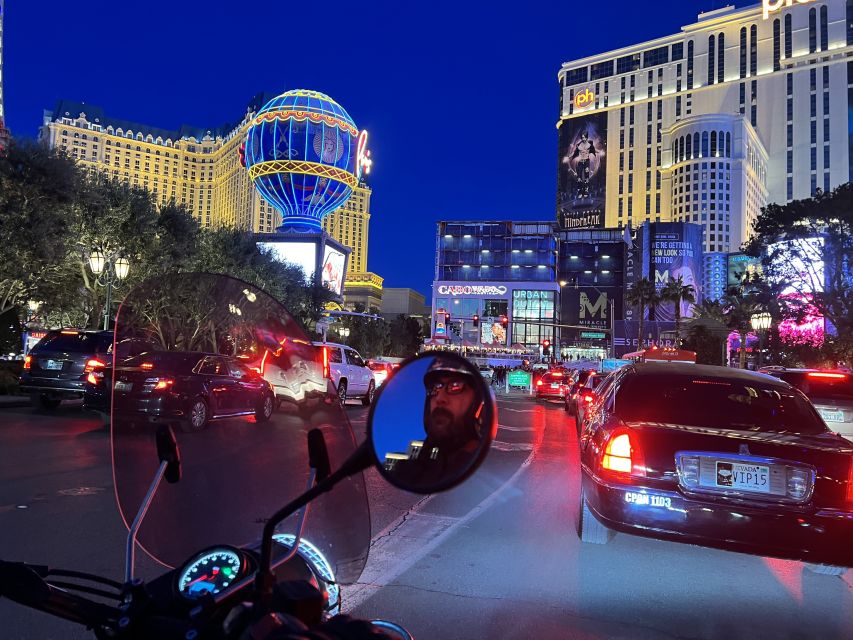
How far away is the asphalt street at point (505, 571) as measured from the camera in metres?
3.83

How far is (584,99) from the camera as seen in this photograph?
17388 centimetres

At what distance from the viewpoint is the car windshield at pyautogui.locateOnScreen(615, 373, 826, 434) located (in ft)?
17.5

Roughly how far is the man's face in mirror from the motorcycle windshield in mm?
593

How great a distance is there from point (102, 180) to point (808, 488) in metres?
27.3

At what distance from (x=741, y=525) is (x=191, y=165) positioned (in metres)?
189

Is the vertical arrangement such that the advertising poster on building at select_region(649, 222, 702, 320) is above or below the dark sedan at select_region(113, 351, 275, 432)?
above

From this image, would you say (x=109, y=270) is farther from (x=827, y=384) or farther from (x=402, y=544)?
(x=827, y=384)

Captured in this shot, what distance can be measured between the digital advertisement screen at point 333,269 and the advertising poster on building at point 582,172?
99.3 m

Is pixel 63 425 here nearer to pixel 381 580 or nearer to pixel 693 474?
pixel 381 580

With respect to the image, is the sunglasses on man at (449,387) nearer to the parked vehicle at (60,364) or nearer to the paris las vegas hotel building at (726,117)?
the parked vehicle at (60,364)

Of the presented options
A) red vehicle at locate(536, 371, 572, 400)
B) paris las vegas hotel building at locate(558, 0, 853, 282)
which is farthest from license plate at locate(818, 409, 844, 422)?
paris las vegas hotel building at locate(558, 0, 853, 282)

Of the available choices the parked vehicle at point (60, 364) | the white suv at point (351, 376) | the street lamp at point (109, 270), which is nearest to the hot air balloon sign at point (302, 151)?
the street lamp at point (109, 270)

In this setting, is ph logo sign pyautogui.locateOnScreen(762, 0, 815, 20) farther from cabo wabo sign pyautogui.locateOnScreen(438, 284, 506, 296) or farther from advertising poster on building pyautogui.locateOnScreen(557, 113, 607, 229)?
cabo wabo sign pyautogui.locateOnScreen(438, 284, 506, 296)

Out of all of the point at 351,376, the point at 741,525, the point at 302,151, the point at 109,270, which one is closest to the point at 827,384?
the point at 741,525
